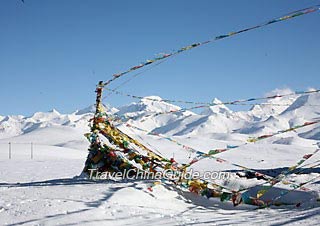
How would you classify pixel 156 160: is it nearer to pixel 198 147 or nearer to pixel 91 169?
pixel 91 169

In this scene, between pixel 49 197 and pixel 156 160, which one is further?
pixel 156 160

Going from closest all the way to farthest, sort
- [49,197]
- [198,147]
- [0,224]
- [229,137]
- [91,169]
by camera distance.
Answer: [0,224] → [49,197] → [91,169] → [198,147] → [229,137]

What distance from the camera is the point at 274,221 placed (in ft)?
20.9

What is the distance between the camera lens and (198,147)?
59938 mm

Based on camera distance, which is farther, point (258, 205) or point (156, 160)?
point (156, 160)

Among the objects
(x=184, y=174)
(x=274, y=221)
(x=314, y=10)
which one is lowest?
(x=274, y=221)

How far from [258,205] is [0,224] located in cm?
432

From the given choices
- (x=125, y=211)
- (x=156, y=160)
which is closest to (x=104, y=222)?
(x=125, y=211)

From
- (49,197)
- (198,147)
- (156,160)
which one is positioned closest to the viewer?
(49,197)

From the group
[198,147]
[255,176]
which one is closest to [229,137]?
[198,147]

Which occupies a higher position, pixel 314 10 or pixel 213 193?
pixel 314 10

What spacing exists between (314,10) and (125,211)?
3948 millimetres

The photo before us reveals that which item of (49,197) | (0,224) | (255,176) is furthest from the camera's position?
(255,176)

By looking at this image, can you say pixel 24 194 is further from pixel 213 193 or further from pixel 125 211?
pixel 213 193
